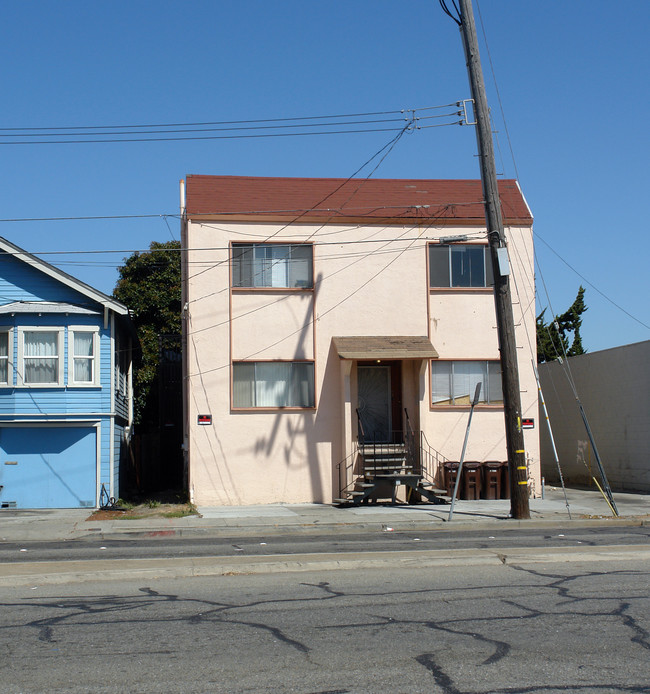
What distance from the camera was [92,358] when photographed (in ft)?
69.2

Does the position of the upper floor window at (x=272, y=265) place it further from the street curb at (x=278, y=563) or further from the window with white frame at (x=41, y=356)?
the street curb at (x=278, y=563)

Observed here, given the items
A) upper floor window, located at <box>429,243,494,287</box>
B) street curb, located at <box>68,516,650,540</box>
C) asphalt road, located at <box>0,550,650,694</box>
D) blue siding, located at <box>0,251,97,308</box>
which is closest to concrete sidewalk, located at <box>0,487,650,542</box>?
street curb, located at <box>68,516,650,540</box>

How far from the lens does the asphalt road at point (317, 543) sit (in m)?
12.4

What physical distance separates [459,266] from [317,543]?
10554 mm

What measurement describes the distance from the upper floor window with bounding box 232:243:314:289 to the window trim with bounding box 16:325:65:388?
4.78 meters

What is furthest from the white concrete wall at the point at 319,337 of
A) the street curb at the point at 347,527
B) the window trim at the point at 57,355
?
the street curb at the point at 347,527

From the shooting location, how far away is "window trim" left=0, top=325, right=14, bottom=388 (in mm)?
20656

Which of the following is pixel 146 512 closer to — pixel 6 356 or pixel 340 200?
pixel 6 356

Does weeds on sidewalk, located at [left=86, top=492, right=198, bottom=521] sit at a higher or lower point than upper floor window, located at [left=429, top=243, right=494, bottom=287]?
lower

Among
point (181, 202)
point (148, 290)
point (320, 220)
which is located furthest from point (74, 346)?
point (148, 290)

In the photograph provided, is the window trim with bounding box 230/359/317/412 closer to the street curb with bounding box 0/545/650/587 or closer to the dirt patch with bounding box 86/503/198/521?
the dirt patch with bounding box 86/503/198/521

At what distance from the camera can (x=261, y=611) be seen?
7922 mm

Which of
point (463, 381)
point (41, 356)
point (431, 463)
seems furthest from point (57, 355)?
point (463, 381)

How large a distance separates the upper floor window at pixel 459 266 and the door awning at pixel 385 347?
5.92 ft
